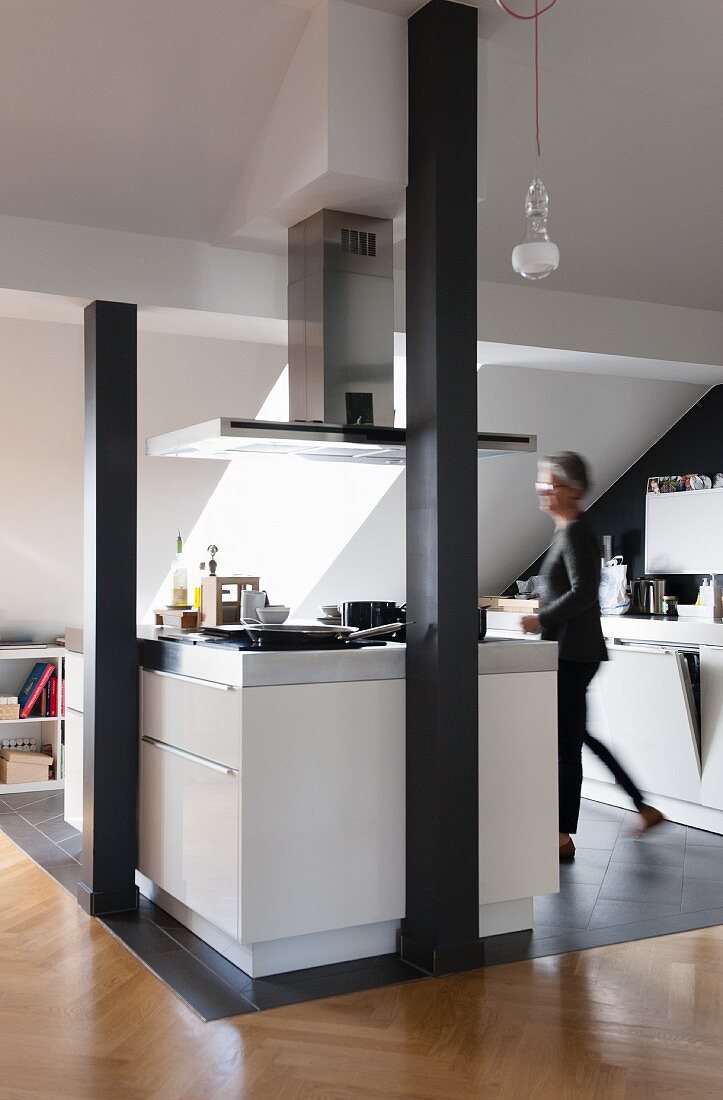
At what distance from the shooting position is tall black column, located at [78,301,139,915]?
13.7ft

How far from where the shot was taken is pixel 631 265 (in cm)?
511

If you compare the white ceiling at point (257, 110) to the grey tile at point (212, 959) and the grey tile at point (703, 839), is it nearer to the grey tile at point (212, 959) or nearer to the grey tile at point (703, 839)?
the grey tile at point (212, 959)

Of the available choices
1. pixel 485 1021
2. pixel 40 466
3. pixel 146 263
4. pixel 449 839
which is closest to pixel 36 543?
pixel 40 466

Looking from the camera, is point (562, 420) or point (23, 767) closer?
point (23, 767)

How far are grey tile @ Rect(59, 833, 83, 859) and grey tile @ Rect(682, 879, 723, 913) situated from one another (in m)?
2.54

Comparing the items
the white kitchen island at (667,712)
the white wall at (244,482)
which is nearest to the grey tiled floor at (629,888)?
the white kitchen island at (667,712)

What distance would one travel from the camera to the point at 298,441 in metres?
3.97

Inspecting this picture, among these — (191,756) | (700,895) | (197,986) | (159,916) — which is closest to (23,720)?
(159,916)

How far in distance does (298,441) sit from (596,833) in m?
2.58

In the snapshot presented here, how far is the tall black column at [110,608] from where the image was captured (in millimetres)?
4172

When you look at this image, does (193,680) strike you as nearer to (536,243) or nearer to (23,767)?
(536,243)

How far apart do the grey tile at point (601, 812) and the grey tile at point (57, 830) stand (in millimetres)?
2547

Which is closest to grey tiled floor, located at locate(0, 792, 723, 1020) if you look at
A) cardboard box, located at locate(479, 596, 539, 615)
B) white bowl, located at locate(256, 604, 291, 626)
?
white bowl, located at locate(256, 604, 291, 626)

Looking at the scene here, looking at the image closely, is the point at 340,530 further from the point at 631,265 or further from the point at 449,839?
the point at 449,839
